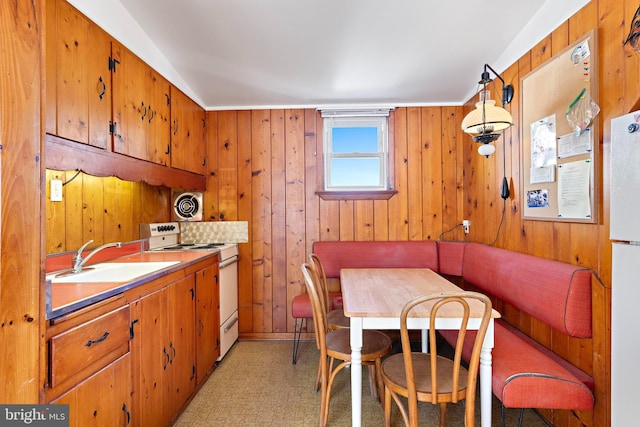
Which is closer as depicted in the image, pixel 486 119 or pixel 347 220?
pixel 486 119

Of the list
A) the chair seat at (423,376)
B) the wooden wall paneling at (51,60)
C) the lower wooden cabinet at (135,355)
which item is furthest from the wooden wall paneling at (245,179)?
the chair seat at (423,376)

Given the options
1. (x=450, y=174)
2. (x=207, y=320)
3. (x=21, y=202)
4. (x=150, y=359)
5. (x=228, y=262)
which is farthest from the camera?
(x=450, y=174)

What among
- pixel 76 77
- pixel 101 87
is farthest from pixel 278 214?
pixel 76 77

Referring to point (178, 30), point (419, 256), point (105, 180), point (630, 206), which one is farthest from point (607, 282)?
point (105, 180)

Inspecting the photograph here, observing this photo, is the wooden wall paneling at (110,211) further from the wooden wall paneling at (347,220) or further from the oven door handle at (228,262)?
the wooden wall paneling at (347,220)

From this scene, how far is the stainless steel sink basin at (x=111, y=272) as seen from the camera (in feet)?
4.71

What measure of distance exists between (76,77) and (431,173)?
2.79m

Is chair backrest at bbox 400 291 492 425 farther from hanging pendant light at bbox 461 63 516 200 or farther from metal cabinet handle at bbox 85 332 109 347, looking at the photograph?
metal cabinet handle at bbox 85 332 109 347

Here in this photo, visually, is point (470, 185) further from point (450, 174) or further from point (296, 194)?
point (296, 194)

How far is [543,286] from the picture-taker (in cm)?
159

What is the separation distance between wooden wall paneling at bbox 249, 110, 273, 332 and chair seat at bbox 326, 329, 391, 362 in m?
1.22

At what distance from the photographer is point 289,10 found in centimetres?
172

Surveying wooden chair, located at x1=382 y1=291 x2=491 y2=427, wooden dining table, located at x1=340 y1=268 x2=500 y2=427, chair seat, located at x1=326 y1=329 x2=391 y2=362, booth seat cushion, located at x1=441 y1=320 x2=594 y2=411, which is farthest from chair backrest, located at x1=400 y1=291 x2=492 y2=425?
chair seat, located at x1=326 y1=329 x2=391 y2=362

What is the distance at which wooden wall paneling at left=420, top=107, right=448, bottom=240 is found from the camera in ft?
9.51
